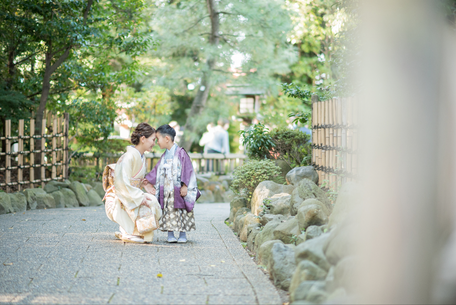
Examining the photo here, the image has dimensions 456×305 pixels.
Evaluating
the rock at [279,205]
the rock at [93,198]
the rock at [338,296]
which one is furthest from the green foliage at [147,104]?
the rock at [338,296]

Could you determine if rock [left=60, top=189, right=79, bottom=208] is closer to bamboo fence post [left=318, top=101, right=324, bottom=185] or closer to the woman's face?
the woman's face

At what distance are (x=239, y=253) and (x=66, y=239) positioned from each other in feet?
7.07

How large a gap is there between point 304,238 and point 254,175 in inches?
112

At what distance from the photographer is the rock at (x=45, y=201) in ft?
28.5

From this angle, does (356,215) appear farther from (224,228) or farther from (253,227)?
(224,228)

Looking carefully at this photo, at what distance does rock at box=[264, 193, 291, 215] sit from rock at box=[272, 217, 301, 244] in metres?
0.91

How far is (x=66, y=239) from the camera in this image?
5598 millimetres

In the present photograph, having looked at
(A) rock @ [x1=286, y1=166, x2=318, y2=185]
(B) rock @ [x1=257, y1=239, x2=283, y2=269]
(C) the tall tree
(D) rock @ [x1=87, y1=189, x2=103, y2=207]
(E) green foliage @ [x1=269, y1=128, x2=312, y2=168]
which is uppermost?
(C) the tall tree

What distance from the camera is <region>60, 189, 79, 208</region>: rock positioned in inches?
368

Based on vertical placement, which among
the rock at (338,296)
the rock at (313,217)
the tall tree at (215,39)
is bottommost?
the rock at (338,296)

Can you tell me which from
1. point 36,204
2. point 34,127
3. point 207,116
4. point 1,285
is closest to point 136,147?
point 1,285

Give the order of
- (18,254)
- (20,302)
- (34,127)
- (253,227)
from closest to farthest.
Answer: (20,302)
(18,254)
(253,227)
(34,127)

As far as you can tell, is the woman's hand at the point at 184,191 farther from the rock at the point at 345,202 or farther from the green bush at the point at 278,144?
the green bush at the point at 278,144

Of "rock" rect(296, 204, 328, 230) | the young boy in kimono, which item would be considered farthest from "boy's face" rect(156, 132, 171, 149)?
"rock" rect(296, 204, 328, 230)
